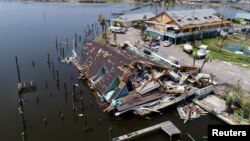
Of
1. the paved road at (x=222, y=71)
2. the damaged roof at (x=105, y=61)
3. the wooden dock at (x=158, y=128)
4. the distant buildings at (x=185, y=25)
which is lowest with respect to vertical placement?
→ the wooden dock at (x=158, y=128)

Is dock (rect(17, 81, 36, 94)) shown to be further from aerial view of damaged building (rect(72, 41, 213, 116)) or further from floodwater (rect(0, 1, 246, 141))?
aerial view of damaged building (rect(72, 41, 213, 116))

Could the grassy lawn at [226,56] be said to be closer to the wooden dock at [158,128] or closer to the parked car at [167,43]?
the parked car at [167,43]

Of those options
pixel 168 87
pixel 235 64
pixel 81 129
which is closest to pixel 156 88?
pixel 168 87

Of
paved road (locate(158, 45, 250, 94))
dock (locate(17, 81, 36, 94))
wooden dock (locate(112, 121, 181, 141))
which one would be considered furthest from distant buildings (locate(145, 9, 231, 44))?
wooden dock (locate(112, 121, 181, 141))

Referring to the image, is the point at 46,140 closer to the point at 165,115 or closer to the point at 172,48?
the point at 165,115

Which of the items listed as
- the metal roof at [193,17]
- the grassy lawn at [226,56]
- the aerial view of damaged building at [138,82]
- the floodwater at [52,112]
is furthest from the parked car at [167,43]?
the floodwater at [52,112]

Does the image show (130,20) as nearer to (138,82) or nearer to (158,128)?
(138,82)

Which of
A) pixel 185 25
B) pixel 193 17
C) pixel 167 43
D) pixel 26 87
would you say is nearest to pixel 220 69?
pixel 167 43
